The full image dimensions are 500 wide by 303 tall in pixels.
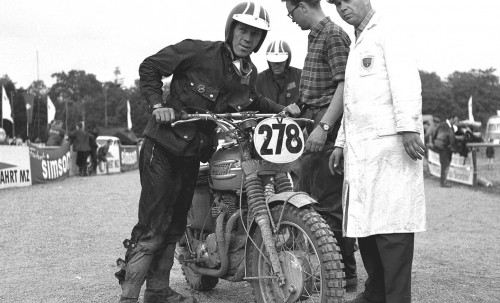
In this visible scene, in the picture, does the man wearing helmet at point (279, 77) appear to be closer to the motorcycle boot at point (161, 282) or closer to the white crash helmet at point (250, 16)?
the white crash helmet at point (250, 16)

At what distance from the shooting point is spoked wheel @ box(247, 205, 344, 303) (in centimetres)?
343

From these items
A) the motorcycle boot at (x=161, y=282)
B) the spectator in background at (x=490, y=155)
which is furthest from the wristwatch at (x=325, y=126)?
the spectator in background at (x=490, y=155)

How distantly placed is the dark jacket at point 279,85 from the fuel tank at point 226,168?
213cm

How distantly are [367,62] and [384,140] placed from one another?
488mm

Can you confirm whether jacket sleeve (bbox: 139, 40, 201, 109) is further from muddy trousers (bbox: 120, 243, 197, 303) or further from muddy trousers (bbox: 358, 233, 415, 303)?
muddy trousers (bbox: 358, 233, 415, 303)

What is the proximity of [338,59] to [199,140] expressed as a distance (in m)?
1.19

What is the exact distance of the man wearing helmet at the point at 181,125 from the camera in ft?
13.8

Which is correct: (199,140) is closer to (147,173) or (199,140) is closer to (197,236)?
(147,173)

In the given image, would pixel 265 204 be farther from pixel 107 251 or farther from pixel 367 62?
pixel 107 251

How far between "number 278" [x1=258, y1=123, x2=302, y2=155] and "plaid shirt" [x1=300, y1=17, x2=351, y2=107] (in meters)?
0.78

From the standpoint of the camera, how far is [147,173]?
171 inches

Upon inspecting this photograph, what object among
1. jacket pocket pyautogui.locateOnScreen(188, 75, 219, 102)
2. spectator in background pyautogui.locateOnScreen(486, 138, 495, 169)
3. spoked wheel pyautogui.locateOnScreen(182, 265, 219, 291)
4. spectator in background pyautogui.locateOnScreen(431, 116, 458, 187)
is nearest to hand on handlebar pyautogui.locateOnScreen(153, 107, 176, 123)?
jacket pocket pyautogui.locateOnScreen(188, 75, 219, 102)

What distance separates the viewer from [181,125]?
423cm

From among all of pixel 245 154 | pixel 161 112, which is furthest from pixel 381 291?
pixel 161 112
